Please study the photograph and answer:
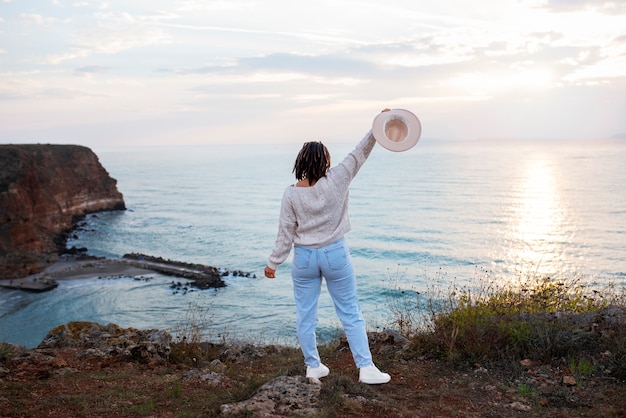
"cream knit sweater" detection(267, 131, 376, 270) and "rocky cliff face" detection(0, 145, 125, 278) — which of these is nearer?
"cream knit sweater" detection(267, 131, 376, 270)

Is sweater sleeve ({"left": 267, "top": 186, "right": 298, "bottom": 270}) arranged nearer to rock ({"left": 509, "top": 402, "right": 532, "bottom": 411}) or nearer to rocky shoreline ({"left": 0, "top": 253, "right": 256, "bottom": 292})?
rock ({"left": 509, "top": 402, "right": 532, "bottom": 411})

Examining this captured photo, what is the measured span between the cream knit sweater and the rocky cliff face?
40.1 metres

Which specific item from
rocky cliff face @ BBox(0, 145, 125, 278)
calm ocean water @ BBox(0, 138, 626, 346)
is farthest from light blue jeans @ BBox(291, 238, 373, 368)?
rocky cliff face @ BBox(0, 145, 125, 278)

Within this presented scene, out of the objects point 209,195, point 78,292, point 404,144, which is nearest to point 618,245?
point 78,292

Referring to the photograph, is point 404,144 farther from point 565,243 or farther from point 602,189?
point 602,189

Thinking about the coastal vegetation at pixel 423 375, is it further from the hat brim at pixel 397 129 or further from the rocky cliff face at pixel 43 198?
the rocky cliff face at pixel 43 198

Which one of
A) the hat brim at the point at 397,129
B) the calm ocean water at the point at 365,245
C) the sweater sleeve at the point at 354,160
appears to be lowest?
the calm ocean water at the point at 365,245

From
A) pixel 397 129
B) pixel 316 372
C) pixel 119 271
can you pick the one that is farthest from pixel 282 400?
pixel 119 271

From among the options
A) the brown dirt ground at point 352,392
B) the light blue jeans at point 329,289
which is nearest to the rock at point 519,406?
the brown dirt ground at point 352,392

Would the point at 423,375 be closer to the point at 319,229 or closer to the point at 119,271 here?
the point at 319,229

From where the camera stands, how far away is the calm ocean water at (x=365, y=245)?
29.3 metres

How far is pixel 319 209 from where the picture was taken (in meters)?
4.71

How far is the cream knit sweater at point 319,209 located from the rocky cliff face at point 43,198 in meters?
40.1

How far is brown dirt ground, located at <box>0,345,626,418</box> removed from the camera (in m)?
4.62
